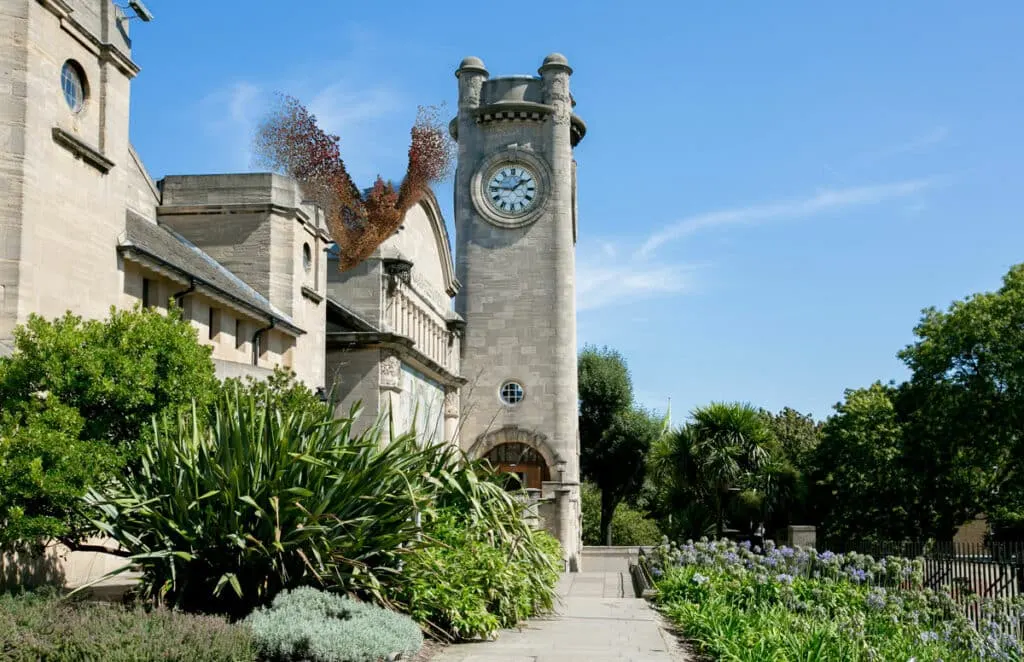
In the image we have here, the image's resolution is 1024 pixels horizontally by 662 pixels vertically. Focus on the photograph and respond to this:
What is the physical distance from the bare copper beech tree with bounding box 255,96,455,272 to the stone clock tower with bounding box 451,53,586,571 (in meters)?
8.72

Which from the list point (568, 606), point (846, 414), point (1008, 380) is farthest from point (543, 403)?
point (568, 606)

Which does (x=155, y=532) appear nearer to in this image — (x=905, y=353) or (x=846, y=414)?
(x=905, y=353)

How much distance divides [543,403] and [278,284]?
17692 mm

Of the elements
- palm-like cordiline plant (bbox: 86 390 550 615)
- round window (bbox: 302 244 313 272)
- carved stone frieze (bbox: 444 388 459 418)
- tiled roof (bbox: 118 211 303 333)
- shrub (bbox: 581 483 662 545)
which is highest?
round window (bbox: 302 244 313 272)

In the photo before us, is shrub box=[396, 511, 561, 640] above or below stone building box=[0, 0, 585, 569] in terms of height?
below

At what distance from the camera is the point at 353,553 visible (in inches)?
460

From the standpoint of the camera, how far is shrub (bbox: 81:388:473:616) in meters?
10.9

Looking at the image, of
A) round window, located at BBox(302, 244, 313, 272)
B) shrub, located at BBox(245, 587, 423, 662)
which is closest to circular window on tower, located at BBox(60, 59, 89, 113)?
shrub, located at BBox(245, 587, 423, 662)

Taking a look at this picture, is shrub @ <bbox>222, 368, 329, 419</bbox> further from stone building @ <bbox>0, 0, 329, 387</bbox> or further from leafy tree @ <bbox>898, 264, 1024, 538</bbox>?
leafy tree @ <bbox>898, 264, 1024, 538</bbox>

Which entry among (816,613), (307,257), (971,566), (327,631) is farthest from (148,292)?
(971,566)

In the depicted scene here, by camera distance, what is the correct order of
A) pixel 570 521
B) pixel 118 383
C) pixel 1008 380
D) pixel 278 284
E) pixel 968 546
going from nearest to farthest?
pixel 118 383, pixel 968 546, pixel 278 284, pixel 1008 380, pixel 570 521

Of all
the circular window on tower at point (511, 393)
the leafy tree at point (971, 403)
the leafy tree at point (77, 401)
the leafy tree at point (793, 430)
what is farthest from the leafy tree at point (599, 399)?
the leafy tree at point (77, 401)

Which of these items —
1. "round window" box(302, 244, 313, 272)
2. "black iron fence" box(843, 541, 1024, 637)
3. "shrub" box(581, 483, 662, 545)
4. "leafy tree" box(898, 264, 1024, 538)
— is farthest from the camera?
"shrub" box(581, 483, 662, 545)

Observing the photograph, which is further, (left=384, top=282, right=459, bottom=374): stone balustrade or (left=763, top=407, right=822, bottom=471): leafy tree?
(left=763, top=407, right=822, bottom=471): leafy tree
